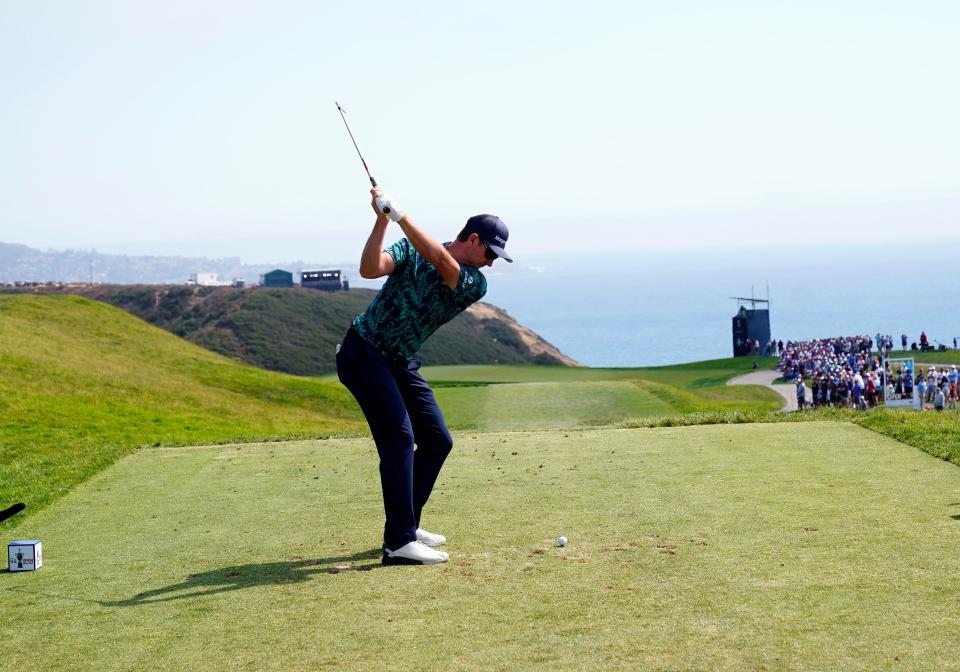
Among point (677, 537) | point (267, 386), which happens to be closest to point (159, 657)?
point (677, 537)

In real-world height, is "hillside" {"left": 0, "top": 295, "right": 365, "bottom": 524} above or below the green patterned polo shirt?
below

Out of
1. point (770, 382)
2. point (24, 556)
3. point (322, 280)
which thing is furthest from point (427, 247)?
point (322, 280)

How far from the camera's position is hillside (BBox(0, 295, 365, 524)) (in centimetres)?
1691

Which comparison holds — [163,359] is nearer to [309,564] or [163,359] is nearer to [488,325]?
[309,564]

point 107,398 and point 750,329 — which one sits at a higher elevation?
point 750,329

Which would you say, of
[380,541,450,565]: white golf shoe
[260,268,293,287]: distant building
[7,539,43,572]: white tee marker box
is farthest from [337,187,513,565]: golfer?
[260,268,293,287]: distant building

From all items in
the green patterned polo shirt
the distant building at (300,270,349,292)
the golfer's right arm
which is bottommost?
the green patterned polo shirt

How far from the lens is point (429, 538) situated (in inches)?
341

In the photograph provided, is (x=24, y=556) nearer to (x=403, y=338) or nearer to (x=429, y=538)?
(x=429, y=538)

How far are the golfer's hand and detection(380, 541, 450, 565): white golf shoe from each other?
90.1 inches

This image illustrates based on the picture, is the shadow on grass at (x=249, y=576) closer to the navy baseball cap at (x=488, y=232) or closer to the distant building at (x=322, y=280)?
the navy baseball cap at (x=488, y=232)

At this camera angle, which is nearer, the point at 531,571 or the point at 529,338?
the point at 531,571

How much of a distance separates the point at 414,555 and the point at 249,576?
3.73 feet

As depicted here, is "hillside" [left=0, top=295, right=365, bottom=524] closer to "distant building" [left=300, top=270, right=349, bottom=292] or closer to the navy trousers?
the navy trousers
